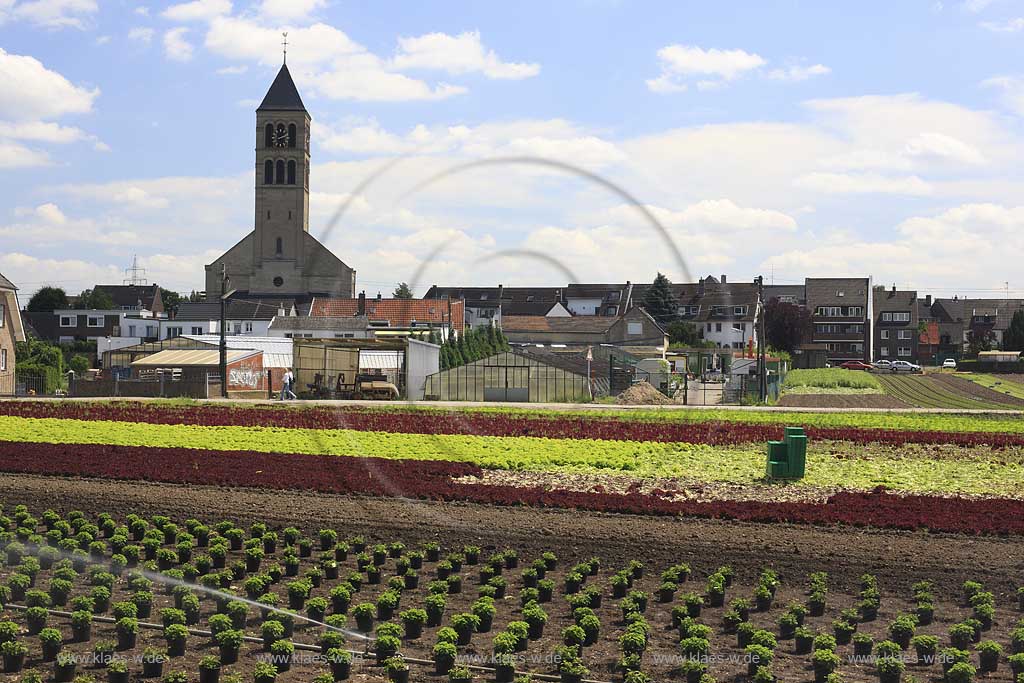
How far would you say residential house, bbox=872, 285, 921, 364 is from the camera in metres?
160

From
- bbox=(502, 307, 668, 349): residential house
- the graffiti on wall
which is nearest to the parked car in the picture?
bbox=(502, 307, 668, 349): residential house

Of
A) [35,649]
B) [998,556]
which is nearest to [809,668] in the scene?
[998,556]

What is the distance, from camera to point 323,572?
54.9ft

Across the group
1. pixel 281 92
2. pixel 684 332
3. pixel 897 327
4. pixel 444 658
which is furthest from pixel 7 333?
pixel 897 327

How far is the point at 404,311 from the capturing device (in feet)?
246

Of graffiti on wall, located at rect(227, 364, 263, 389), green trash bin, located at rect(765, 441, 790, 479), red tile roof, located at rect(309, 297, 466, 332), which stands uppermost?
red tile roof, located at rect(309, 297, 466, 332)

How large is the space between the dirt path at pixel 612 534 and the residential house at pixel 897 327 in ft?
486

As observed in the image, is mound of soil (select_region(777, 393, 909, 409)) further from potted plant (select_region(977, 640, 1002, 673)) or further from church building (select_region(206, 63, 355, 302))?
potted plant (select_region(977, 640, 1002, 673))

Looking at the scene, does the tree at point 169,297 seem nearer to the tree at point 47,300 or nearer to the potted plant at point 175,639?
the tree at point 47,300

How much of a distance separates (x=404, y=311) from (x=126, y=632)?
2454 inches

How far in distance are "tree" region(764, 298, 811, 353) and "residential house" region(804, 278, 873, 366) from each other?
2144 centimetres

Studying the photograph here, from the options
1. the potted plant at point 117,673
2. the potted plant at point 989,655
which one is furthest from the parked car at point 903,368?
the potted plant at point 117,673

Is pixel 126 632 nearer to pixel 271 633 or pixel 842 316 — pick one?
pixel 271 633

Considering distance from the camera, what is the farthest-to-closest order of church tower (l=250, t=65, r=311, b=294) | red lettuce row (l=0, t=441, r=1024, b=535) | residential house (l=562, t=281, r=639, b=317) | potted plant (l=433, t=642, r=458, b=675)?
1. residential house (l=562, t=281, r=639, b=317)
2. church tower (l=250, t=65, r=311, b=294)
3. red lettuce row (l=0, t=441, r=1024, b=535)
4. potted plant (l=433, t=642, r=458, b=675)
